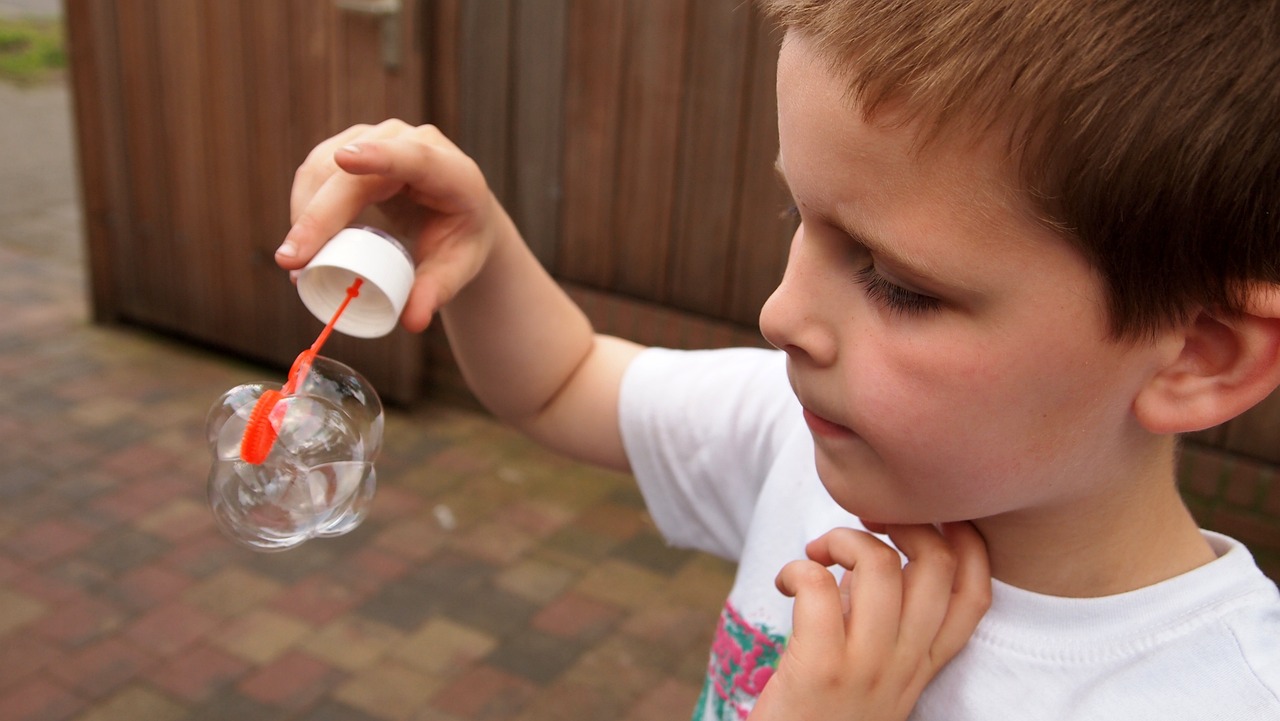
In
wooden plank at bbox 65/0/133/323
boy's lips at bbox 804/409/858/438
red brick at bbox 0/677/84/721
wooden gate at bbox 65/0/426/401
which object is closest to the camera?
boy's lips at bbox 804/409/858/438

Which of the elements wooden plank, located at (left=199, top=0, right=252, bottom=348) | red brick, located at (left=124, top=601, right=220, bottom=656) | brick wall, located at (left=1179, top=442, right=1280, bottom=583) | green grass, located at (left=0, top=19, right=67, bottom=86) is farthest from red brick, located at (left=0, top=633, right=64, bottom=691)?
green grass, located at (left=0, top=19, right=67, bottom=86)

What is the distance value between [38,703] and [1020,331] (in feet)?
9.44

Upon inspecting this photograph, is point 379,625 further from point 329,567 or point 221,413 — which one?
point 221,413

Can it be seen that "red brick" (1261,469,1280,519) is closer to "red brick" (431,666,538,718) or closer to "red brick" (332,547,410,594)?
"red brick" (431,666,538,718)

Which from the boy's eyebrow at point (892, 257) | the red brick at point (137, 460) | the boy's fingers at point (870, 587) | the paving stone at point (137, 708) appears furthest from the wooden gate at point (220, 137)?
the boy's eyebrow at point (892, 257)

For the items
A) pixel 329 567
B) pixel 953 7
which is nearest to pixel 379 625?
pixel 329 567

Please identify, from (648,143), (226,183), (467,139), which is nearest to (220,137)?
(226,183)

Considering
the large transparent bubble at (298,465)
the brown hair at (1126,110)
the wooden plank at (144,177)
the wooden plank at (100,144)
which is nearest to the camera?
the brown hair at (1126,110)

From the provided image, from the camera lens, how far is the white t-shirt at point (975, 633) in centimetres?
96

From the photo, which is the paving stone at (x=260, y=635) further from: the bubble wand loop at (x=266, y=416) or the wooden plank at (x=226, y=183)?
the bubble wand loop at (x=266, y=416)

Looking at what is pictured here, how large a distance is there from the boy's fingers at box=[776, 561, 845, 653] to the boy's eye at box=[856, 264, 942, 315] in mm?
275

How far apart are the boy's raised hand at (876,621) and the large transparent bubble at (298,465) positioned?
51cm

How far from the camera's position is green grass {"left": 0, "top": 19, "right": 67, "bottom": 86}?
990cm

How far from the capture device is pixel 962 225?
2.74 feet
